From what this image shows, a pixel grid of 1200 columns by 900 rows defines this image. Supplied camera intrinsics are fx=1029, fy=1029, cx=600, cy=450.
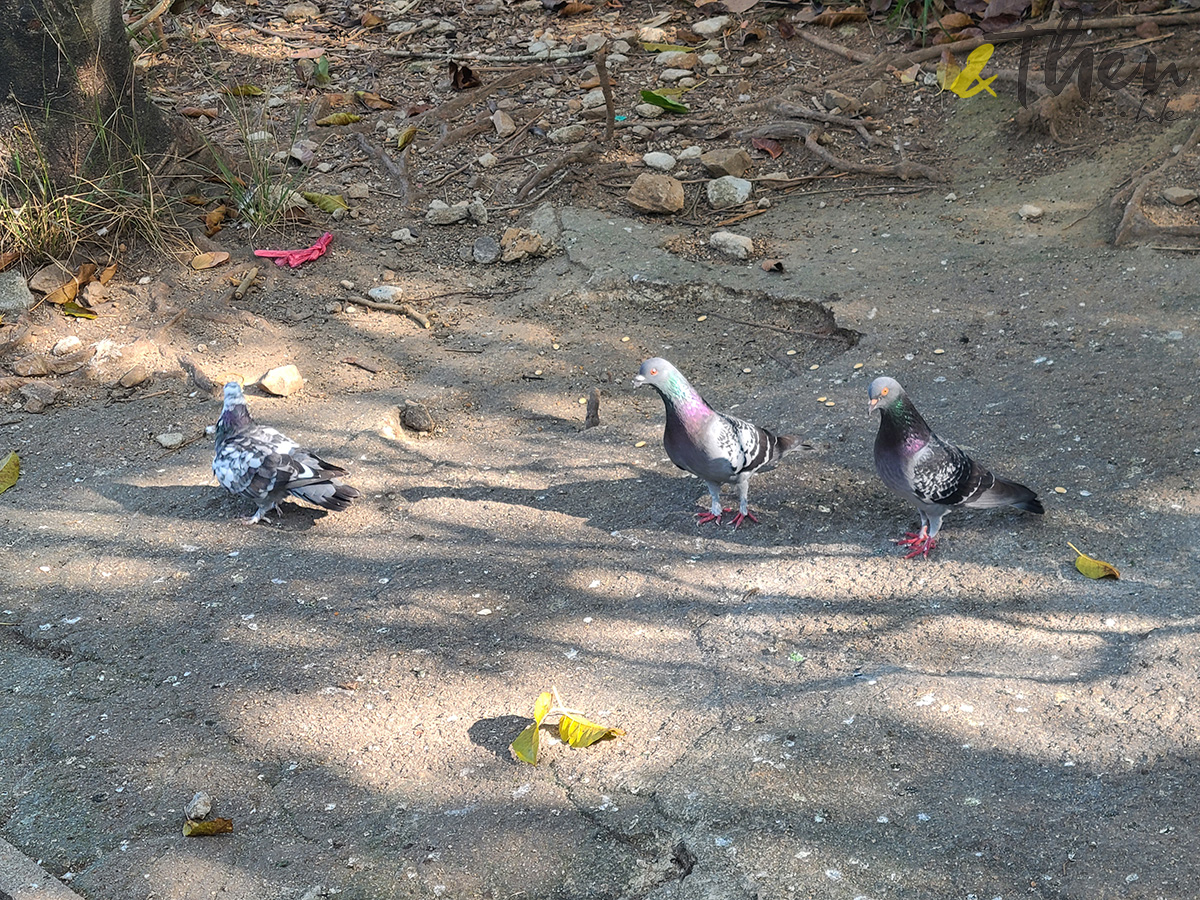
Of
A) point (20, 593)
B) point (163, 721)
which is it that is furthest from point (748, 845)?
point (20, 593)

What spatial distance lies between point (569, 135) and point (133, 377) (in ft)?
11.7

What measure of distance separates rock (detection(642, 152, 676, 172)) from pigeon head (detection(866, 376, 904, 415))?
3813 mm

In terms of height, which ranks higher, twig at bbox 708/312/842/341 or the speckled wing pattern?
the speckled wing pattern

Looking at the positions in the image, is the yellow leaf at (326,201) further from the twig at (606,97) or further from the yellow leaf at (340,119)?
the twig at (606,97)

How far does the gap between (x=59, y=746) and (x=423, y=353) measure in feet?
9.76

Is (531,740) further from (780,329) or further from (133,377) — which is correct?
(133,377)

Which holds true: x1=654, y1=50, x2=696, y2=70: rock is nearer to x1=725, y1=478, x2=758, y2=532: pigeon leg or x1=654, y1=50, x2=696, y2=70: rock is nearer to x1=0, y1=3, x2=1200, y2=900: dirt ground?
x1=0, y1=3, x2=1200, y2=900: dirt ground

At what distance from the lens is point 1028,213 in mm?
6164

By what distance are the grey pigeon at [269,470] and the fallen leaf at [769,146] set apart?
4.16m

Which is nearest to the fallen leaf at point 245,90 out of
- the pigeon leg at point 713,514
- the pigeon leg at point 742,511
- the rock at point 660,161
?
the rock at point 660,161

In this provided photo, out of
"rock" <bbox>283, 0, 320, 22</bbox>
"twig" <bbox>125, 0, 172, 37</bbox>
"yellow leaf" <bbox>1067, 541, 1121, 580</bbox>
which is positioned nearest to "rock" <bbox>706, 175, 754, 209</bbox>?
"yellow leaf" <bbox>1067, 541, 1121, 580</bbox>

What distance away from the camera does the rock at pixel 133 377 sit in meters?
5.54

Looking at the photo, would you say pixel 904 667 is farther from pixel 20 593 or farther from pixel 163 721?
pixel 20 593

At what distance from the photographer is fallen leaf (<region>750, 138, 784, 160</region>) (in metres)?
7.19
